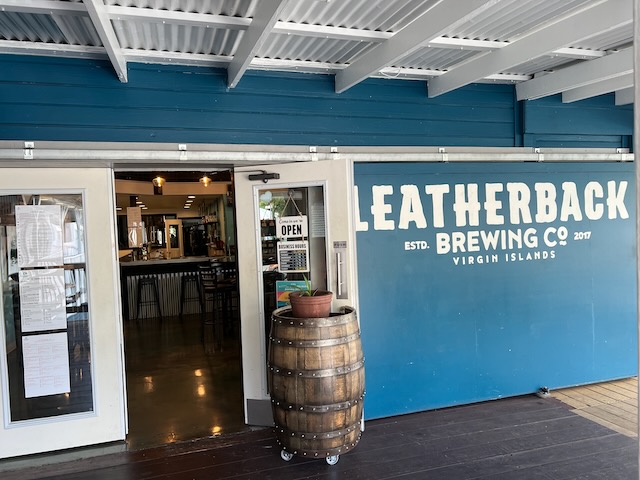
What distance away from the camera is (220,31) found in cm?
343

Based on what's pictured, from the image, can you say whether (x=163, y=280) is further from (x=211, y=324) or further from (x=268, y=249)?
(x=268, y=249)

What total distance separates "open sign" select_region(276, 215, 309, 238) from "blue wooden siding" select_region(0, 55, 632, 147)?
67 cm

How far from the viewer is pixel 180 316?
981 cm

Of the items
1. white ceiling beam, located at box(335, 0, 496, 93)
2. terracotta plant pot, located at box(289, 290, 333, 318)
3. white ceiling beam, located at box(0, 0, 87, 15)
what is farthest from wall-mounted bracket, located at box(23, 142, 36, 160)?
white ceiling beam, located at box(335, 0, 496, 93)

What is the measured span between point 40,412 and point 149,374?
2.11 meters

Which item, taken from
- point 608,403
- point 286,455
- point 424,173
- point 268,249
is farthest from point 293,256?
point 608,403

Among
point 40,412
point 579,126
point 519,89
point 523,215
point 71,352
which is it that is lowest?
point 40,412

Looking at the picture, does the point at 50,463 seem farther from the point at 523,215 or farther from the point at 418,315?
the point at 523,215

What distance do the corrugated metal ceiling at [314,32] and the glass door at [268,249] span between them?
88 cm

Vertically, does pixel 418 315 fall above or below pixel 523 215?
below

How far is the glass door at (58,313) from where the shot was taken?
12.3ft

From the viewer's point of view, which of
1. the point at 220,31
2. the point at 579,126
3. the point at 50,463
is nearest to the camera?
the point at 220,31

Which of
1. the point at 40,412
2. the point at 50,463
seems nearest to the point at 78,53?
the point at 40,412

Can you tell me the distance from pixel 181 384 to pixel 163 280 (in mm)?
4786
